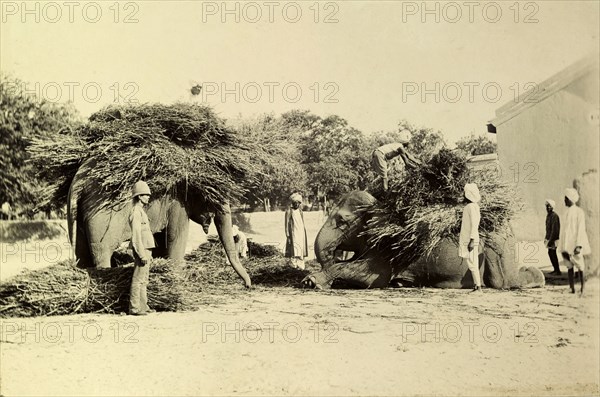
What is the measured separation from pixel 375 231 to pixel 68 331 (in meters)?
4.27

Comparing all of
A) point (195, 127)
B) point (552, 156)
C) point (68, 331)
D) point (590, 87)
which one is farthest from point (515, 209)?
point (68, 331)

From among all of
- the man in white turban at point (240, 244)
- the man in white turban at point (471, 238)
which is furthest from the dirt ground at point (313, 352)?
the man in white turban at point (240, 244)

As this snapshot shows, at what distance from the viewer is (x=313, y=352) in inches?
268

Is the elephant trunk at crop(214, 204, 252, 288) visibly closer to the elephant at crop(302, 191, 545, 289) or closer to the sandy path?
the elephant at crop(302, 191, 545, 289)

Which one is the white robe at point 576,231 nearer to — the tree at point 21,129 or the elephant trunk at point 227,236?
the elephant trunk at point 227,236

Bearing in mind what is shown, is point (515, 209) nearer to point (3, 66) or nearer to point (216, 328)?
point (216, 328)

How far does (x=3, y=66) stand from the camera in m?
8.23

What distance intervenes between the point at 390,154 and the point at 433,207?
1.25 metres

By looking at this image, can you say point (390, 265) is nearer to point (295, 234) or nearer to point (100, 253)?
point (295, 234)

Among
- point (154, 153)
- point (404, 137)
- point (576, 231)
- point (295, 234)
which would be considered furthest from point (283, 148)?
point (576, 231)

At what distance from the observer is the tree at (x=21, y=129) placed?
12180 mm

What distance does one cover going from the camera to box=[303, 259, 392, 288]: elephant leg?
9.77 metres

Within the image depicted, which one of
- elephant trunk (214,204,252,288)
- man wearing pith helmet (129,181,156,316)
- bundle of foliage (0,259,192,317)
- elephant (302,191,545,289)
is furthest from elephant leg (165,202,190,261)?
elephant (302,191,545,289)

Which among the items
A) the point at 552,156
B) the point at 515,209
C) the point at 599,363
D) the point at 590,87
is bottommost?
the point at 599,363
